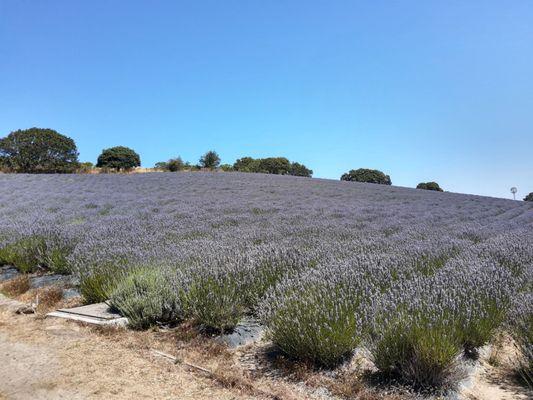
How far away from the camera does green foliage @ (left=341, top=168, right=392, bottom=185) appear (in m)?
45.0

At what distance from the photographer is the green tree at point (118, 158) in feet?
138

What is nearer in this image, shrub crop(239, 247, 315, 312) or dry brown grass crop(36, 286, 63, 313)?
shrub crop(239, 247, 315, 312)

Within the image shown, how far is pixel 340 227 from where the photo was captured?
809cm

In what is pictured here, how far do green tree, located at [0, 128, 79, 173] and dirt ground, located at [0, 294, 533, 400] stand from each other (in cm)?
3738

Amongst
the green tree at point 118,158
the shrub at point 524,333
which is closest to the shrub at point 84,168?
A: the green tree at point 118,158

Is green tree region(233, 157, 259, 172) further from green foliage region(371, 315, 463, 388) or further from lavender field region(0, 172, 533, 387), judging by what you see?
green foliage region(371, 315, 463, 388)

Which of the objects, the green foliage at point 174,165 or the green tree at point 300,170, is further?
the green tree at point 300,170

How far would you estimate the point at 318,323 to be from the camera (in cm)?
294

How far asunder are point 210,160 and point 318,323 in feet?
124

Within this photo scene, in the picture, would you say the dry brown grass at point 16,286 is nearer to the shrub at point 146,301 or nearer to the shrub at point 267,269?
the shrub at point 146,301

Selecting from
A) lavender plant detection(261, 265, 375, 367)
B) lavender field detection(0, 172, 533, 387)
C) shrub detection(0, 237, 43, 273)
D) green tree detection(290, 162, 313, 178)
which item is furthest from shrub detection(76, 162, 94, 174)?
lavender plant detection(261, 265, 375, 367)

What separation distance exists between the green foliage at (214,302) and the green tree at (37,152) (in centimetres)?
3753

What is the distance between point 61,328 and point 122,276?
0.79 metres

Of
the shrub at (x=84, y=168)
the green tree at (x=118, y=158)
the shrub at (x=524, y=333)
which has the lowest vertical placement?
the shrub at (x=524, y=333)
